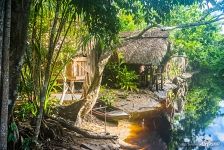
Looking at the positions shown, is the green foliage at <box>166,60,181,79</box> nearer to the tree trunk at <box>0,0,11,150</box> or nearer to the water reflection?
the water reflection

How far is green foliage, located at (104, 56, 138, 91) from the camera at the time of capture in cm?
1666

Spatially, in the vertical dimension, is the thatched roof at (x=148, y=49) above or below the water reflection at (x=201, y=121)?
above

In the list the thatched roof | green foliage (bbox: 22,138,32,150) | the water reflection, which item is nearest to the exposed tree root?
green foliage (bbox: 22,138,32,150)

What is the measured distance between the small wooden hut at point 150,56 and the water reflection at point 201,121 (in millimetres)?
2328

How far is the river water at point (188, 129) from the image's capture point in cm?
1207

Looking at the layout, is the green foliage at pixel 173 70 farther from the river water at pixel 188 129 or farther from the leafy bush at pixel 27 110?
the leafy bush at pixel 27 110

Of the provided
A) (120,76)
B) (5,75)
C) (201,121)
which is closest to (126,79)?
(120,76)

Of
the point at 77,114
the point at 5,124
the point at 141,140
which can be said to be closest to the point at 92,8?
the point at 5,124

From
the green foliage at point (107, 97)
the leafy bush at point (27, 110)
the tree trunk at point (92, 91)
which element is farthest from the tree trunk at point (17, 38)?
the green foliage at point (107, 97)

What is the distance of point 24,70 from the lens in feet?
25.3

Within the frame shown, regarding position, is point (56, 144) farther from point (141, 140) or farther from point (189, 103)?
point (189, 103)

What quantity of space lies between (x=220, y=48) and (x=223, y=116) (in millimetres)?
9040

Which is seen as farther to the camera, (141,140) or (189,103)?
(189,103)

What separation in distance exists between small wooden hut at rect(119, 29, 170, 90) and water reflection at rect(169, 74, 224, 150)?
2.33 m
